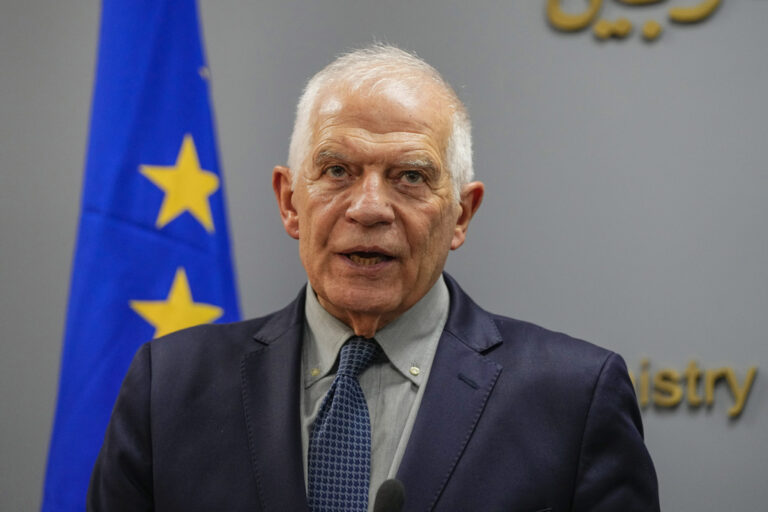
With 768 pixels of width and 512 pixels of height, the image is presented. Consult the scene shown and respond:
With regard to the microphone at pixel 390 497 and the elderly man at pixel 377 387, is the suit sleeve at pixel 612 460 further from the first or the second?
the microphone at pixel 390 497

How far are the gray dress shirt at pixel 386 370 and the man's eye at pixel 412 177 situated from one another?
19 cm

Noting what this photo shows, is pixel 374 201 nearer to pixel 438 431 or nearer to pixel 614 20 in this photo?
pixel 438 431

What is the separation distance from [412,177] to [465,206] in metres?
0.17

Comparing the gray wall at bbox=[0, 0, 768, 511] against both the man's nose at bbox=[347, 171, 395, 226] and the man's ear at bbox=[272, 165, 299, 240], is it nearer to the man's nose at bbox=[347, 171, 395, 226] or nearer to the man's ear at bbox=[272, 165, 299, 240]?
the man's ear at bbox=[272, 165, 299, 240]

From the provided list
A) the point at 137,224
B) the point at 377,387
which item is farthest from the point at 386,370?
the point at 137,224

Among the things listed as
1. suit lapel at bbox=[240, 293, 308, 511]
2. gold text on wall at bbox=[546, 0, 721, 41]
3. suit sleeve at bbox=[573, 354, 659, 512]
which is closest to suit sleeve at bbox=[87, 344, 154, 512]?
suit lapel at bbox=[240, 293, 308, 511]

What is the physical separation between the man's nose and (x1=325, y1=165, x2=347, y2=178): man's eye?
38mm

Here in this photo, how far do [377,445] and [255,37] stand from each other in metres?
1.53

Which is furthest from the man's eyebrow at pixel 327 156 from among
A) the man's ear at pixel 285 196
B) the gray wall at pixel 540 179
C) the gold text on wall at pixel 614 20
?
the gold text on wall at pixel 614 20

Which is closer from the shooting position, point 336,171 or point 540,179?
point 336,171

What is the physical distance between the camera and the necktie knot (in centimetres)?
132

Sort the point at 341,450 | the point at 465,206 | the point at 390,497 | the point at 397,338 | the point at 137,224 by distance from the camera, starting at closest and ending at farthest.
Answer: the point at 390,497
the point at 341,450
the point at 397,338
the point at 465,206
the point at 137,224

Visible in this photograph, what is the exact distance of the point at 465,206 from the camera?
1467 mm

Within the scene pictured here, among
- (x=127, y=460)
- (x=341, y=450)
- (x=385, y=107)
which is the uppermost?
(x=385, y=107)
